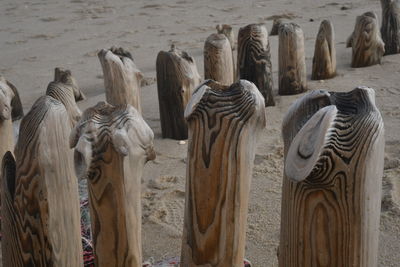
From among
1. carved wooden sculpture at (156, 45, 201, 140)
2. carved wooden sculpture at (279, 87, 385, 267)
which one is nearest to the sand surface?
carved wooden sculpture at (156, 45, 201, 140)

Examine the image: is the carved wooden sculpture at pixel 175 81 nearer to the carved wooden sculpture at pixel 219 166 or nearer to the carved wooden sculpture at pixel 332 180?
the carved wooden sculpture at pixel 219 166

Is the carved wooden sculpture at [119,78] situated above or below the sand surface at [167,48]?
above

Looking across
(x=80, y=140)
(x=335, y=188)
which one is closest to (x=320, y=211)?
(x=335, y=188)

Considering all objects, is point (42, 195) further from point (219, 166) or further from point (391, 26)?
point (391, 26)

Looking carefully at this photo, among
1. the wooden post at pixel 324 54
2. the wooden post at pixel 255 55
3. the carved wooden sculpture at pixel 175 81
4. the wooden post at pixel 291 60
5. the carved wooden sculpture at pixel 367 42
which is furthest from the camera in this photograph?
the carved wooden sculpture at pixel 367 42

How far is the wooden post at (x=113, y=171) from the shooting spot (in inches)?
71.0

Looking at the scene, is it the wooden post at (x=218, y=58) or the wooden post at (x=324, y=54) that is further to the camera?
the wooden post at (x=324, y=54)

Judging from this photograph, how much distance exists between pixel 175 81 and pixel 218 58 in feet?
1.23

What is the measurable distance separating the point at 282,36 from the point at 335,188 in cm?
333

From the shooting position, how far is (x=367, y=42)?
5.38 meters

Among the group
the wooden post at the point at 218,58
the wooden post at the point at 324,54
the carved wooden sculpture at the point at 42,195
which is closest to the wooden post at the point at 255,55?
the wooden post at the point at 218,58

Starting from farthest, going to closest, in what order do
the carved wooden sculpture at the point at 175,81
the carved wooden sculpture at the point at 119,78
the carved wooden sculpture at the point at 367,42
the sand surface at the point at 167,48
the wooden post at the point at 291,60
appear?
1. the carved wooden sculpture at the point at 367,42
2. the wooden post at the point at 291,60
3. the carved wooden sculpture at the point at 175,81
4. the carved wooden sculpture at the point at 119,78
5. the sand surface at the point at 167,48

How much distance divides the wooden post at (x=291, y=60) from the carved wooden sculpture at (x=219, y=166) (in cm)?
294

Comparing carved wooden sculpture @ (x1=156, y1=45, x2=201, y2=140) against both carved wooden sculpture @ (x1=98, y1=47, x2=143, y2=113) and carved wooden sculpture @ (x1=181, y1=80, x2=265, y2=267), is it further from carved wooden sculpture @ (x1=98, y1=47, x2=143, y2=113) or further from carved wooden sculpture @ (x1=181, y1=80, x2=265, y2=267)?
carved wooden sculpture @ (x1=181, y1=80, x2=265, y2=267)
